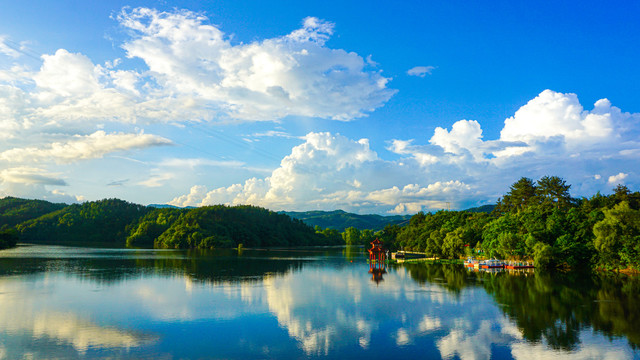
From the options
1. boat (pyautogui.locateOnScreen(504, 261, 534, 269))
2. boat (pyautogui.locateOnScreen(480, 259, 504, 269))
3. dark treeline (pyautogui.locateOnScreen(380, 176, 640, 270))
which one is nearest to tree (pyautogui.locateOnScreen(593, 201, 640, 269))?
dark treeline (pyautogui.locateOnScreen(380, 176, 640, 270))

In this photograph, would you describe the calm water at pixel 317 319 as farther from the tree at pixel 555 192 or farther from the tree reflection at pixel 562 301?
the tree at pixel 555 192

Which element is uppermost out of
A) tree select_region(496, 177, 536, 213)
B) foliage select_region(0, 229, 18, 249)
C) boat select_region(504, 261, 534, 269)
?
tree select_region(496, 177, 536, 213)

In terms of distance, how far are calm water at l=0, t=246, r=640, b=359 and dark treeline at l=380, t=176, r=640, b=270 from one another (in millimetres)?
7471

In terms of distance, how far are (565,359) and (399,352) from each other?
9.25m

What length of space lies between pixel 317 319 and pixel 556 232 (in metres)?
58.4

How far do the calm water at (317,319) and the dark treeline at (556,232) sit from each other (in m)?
7.47

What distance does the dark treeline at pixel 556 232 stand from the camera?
6169cm

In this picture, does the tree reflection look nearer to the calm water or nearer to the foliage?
the calm water

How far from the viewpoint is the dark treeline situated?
2429 inches

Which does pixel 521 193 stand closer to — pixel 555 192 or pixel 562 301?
pixel 555 192

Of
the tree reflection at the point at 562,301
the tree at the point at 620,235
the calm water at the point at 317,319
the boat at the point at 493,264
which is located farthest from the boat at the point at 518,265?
the calm water at the point at 317,319

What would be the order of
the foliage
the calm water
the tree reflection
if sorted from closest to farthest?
the calm water → the tree reflection → the foliage

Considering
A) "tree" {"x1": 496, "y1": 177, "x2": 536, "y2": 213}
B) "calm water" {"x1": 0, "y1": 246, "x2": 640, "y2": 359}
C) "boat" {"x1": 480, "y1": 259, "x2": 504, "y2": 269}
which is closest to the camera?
"calm water" {"x1": 0, "y1": 246, "x2": 640, "y2": 359}

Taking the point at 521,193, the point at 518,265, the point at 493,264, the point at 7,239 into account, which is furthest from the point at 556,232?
the point at 7,239
